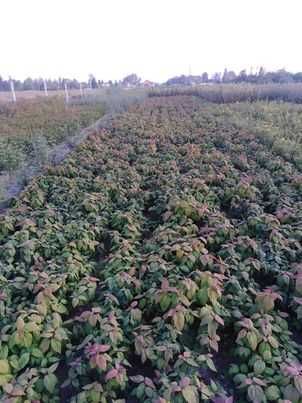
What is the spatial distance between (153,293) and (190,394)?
0.84 metres

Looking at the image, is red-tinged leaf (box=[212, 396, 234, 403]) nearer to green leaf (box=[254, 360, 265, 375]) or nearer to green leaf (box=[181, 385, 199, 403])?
green leaf (box=[181, 385, 199, 403])

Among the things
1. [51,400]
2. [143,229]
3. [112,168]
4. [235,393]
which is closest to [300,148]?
[112,168]

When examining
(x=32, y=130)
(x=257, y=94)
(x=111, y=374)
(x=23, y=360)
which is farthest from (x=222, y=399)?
(x=257, y=94)

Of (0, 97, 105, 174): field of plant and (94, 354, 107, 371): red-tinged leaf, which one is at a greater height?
(94, 354, 107, 371): red-tinged leaf

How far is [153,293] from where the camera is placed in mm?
2590

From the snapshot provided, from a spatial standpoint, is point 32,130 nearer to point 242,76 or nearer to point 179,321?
point 179,321

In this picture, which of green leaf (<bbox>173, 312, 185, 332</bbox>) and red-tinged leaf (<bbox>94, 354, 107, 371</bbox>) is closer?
red-tinged leaf (<bbox>94, 354, 107, 371</bbox>)

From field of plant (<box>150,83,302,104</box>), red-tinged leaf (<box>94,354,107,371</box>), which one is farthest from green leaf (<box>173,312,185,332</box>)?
field of plant (<box>150,83,302,104</box>)

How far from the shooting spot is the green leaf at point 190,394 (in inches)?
71.8

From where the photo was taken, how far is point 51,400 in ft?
6.66

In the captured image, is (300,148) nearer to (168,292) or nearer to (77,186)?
(77,186)

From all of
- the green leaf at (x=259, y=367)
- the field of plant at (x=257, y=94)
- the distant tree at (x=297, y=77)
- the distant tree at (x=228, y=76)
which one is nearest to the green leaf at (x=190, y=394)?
the green leaf at (x=259, y=367)

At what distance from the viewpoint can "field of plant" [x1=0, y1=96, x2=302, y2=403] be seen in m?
2.06

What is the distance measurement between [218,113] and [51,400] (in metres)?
12.4
